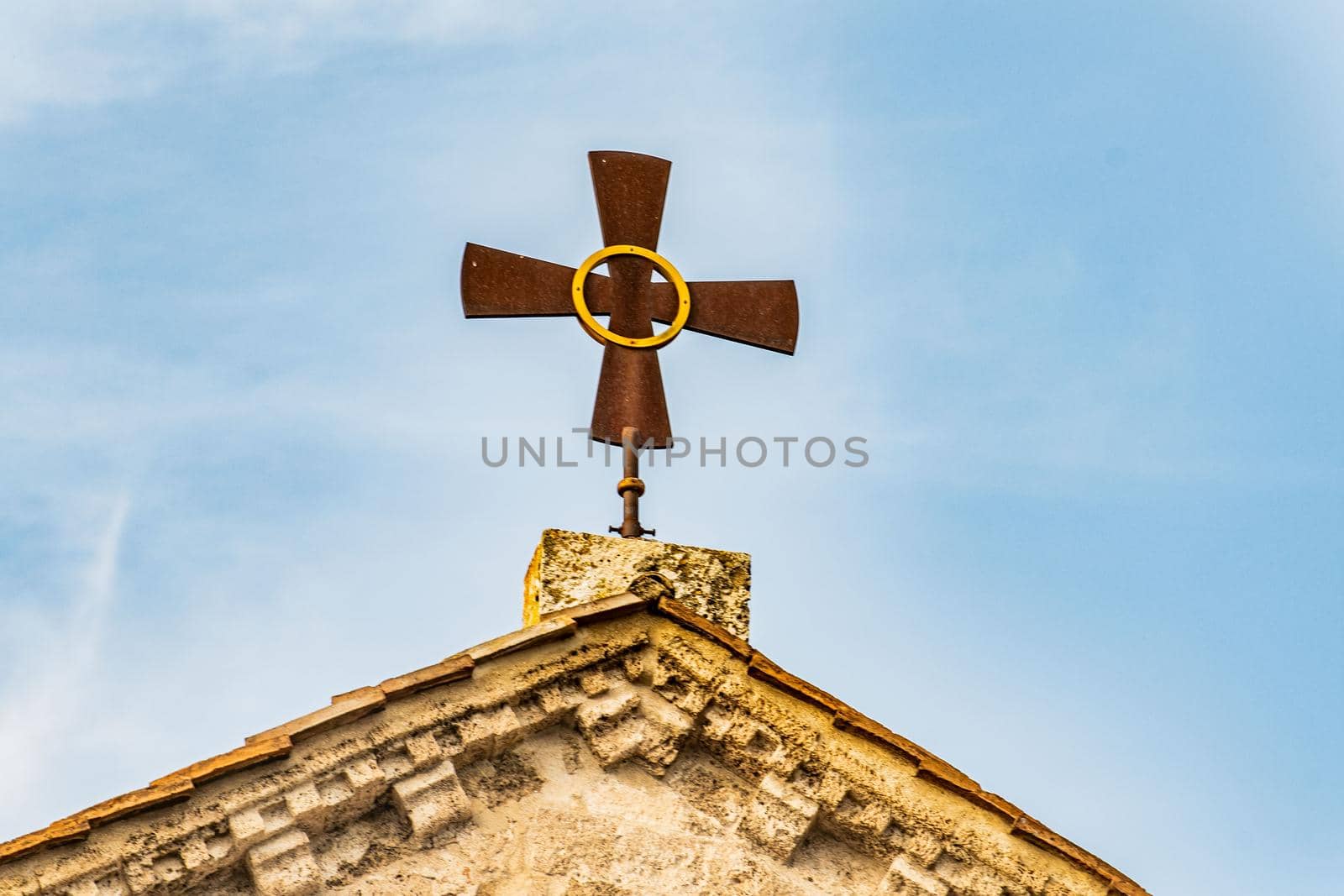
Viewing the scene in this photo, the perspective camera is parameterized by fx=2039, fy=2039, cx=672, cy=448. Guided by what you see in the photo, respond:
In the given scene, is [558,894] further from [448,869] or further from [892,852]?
[892,852]

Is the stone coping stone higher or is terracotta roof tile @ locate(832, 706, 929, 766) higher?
the stone coping stone

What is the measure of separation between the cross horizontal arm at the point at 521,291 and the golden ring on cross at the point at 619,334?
1.6 inches

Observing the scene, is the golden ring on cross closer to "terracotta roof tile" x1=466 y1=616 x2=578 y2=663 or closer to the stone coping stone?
the stone coping stone

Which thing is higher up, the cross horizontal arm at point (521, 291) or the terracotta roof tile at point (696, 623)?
the cross horizontal arm at point (521, 291)

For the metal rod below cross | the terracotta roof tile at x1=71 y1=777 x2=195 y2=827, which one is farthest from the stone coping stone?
the terracotta roof tile at x1=71 y1=777 x2=195 y2=827

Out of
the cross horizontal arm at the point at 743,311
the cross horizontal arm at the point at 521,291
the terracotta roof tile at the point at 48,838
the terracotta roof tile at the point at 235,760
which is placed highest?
the cross horizontal arm at the point at 743,311

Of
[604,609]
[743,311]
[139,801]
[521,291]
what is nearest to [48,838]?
[139,801]

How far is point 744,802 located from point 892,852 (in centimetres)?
68

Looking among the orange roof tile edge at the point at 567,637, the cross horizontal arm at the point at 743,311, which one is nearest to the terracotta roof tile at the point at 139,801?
the orange roof tile edge at the point at 567,637

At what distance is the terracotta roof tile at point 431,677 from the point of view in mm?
8508

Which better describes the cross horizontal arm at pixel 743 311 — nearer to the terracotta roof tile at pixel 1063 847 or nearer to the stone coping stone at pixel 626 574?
the stone coping stone at pixel 626 574

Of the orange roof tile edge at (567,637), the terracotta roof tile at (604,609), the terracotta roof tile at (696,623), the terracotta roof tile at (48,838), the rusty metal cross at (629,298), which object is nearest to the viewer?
the terracotta roof tile at (48,838)

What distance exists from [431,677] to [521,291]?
275 cm

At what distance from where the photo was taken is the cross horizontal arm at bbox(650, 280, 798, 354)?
10.8 meters
